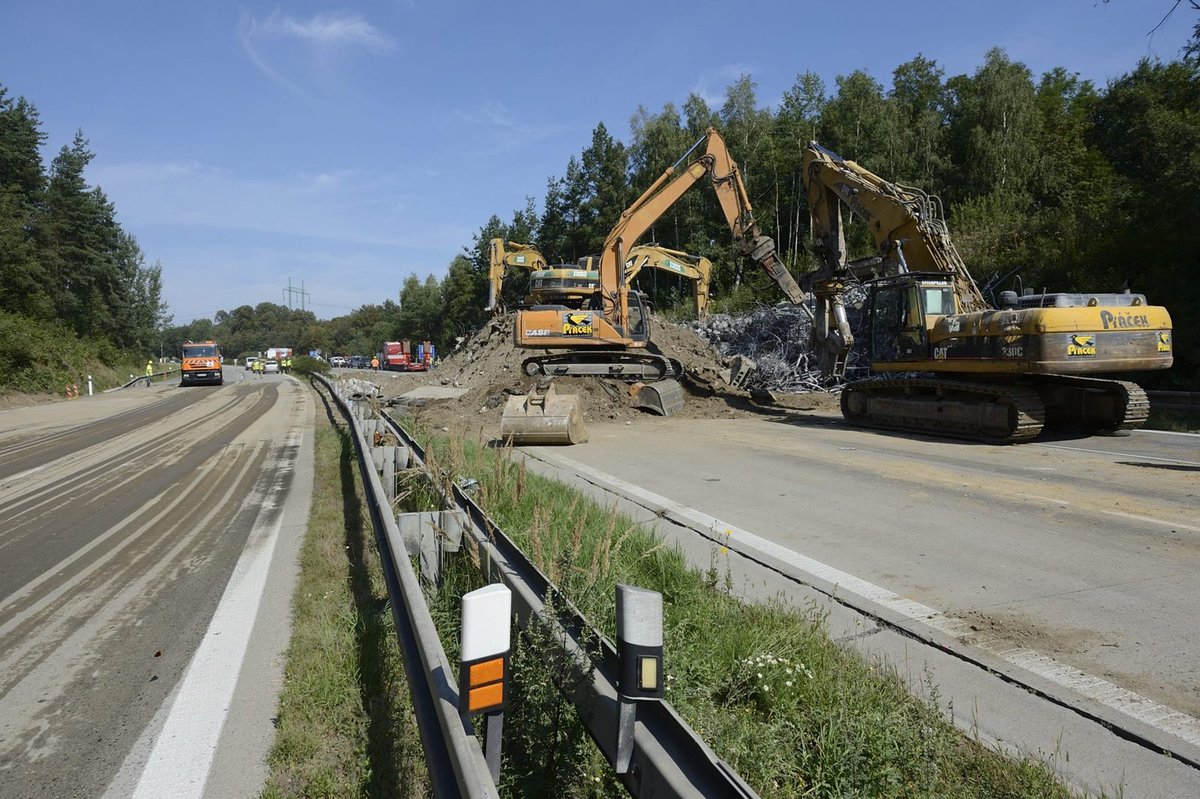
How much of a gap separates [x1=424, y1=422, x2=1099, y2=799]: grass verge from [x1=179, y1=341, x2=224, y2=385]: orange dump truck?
1717 inches

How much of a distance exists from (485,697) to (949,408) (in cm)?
1223

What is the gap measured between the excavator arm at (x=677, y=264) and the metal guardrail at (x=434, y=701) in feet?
67.7

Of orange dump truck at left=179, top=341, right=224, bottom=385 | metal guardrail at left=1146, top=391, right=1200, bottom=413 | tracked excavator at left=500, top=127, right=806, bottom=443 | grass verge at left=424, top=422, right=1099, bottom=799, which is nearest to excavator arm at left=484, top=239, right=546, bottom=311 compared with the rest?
tracked excavator at left=500, top=127, right=806, bottom=443

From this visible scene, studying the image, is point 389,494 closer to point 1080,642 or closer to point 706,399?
point 1080,642

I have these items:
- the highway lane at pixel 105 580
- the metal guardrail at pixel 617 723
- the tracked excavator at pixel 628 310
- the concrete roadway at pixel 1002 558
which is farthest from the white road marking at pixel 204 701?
the tracked excavator at pixel 628 310

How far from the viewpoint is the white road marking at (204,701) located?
127 inches

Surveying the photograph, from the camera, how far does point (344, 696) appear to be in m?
3.86

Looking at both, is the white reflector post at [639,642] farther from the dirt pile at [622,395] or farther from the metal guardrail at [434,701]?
the dirt pile at [622,395]

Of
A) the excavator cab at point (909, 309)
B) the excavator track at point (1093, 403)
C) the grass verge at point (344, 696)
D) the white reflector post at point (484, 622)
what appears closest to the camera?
the white reflector post at point (484, 622)

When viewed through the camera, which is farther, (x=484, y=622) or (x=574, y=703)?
(x=574, y=703)

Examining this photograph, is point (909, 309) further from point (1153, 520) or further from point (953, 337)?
point (1153, 520)

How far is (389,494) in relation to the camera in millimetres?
6469

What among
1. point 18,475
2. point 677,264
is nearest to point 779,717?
point 18,475

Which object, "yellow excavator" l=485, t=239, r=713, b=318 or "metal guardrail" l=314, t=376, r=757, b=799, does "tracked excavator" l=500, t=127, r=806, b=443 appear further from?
"metal guardrail" l=314, t=376, r=757, b=799
